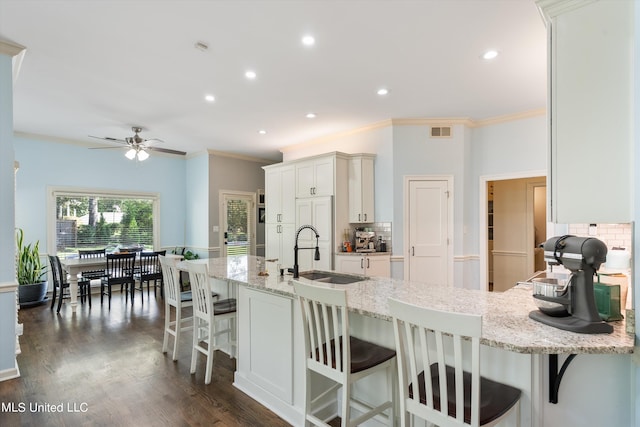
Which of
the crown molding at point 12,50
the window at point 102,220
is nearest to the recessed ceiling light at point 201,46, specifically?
the crown molding at point 12,50

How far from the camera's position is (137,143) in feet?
17.2

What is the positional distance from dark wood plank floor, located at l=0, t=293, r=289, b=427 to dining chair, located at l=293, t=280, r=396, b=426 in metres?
0.73

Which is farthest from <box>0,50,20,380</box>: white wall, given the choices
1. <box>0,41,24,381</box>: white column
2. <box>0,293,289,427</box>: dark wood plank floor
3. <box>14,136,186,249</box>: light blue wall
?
<box>14,136,186,249</box>: light blue wall

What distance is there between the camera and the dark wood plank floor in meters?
2.39

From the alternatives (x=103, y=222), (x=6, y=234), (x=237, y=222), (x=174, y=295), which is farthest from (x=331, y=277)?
(x=103, y=222)

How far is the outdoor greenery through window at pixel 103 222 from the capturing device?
250 inches

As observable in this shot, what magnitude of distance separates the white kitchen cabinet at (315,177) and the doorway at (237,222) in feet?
7.53

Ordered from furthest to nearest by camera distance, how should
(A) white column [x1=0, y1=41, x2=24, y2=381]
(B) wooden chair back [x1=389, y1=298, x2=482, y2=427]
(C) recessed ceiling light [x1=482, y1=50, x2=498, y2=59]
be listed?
(C) recessed ceiling light [x1=482, y1=50, x2=498, y2=59], (A) white column [x1=0, y1=41, x2=24, y2=381], (B) wooden chair back [x1=389, y1=298, x2=482, y2=427]

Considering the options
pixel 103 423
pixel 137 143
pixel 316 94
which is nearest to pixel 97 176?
pixel 137 143

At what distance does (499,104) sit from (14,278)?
567cm

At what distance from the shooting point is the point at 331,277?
298 cm

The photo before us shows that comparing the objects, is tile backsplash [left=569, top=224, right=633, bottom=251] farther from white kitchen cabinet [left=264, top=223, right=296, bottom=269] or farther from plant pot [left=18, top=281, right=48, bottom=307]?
plant pot [left=18, top=281, right=48, bottom=307]

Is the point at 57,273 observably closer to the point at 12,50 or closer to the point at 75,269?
the point at 75,269

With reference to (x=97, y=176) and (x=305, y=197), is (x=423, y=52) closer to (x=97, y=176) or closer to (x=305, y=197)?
(x=305, y=197)
